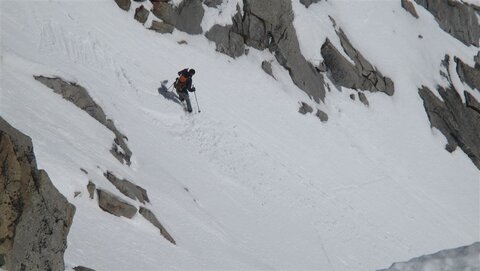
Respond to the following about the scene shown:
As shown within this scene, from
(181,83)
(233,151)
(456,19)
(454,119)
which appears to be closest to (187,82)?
(181,83)

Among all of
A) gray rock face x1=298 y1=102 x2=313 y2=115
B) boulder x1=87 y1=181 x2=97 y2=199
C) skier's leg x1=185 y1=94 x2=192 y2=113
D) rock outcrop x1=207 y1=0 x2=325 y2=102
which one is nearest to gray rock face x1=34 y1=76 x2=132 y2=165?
boulder x1=87 y1=181 x2=97 y2=199

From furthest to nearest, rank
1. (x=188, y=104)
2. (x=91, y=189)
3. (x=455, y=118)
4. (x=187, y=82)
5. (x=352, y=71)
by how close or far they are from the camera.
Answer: (x=455, y=118), (x=352, y=71), (x=188, y=104), (x=187, y=82), (x=91, y=189)

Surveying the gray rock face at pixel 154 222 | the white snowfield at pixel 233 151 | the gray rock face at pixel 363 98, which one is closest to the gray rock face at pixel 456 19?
the white snowfield at pixel 233 151

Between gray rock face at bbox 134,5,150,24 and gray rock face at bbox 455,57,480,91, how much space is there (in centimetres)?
2631

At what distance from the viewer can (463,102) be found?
41.4 meters

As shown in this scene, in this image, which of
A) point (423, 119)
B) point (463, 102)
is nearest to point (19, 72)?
point (423, 119)

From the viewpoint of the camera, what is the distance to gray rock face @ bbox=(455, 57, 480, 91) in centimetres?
4306

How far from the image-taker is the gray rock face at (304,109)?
96.3ft

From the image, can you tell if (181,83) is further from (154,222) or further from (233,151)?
(154,222)

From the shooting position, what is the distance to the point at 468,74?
142 feet

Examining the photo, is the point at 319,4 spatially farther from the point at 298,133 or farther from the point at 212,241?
the point at 212,241

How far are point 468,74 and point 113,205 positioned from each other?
124ft

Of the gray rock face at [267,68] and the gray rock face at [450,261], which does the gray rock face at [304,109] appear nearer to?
the gray rock face at [267,68]

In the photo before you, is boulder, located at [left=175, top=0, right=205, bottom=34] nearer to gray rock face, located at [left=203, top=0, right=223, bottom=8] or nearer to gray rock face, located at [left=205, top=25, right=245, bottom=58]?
gray rock face, located at [left=203, top=0, right=223, bottom=8]
